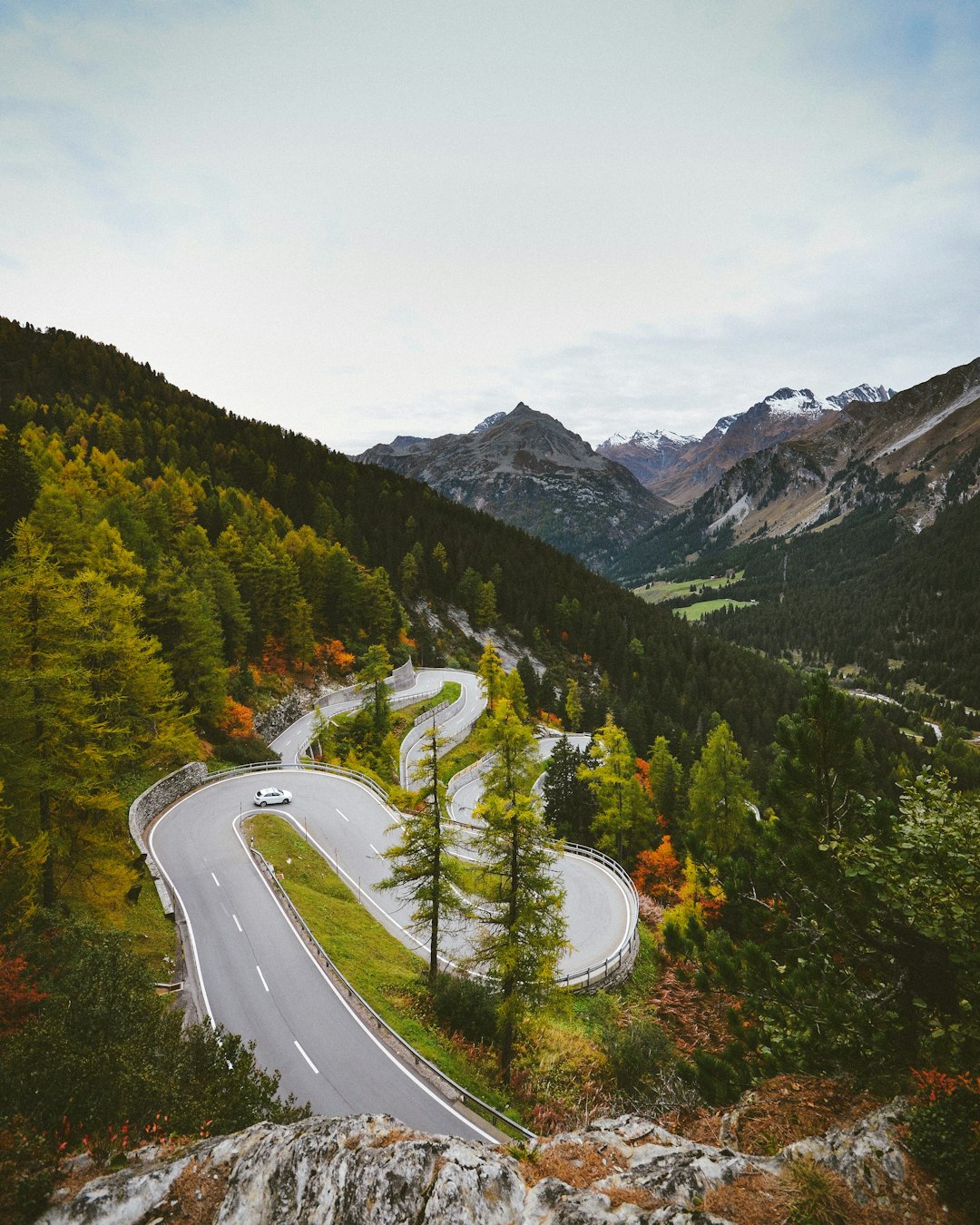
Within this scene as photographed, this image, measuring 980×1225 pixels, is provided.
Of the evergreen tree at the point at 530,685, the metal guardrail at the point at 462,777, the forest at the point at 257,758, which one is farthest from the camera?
the evergreen tree at the point at 530,685

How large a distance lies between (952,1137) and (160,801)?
36.2 metres

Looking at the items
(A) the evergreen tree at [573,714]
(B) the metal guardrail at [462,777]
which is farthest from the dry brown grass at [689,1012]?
(A) the evergreen tree at [573,714]

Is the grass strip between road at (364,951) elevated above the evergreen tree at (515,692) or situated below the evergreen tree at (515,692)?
below

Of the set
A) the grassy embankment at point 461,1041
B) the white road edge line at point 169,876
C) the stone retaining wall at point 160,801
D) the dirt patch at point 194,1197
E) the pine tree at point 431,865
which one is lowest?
the grassy embankment at point 461,1041

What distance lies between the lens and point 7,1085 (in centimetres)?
836

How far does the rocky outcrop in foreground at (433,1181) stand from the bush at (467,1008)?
37.4ft

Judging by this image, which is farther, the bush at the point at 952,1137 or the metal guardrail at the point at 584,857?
the metal guardrail at the point at 584,857

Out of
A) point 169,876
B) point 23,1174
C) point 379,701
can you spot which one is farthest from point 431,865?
point 379,701

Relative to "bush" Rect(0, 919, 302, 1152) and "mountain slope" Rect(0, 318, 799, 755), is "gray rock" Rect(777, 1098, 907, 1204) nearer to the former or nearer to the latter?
"bush" Rect(0, 919, 302, 1152)

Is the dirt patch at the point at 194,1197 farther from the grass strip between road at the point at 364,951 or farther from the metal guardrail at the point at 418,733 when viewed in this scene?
the metal guardrail at the point at 418,733

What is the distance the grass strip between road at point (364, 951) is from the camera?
16781 millimetres

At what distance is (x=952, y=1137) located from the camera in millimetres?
6156

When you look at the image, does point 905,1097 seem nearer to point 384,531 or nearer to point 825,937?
point 825,937

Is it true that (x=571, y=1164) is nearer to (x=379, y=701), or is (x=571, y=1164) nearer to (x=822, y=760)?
(x=822, y=760)
